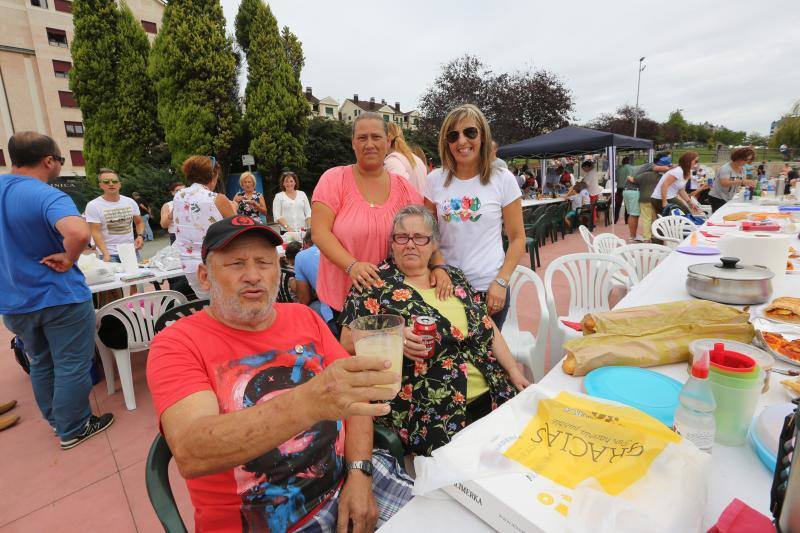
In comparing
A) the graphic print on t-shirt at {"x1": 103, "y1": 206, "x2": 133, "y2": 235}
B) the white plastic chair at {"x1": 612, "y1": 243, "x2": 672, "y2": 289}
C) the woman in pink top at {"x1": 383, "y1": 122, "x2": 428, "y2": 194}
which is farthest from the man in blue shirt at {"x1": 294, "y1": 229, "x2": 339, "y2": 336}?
the white plastic chair at {"x1": 612, "y1": 243, "x2": 672, "y2": 289}

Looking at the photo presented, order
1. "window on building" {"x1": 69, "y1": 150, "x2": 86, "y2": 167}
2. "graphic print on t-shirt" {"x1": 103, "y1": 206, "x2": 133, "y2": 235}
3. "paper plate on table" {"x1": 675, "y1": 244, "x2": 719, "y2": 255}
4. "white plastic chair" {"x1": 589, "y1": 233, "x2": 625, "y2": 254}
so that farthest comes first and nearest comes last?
"window on building" {"x1": 69, "y1": 150, "x2": 86, "y2": 167}, "graphic print on t-shirt" {"x1": 103, "y1": 206, "x2": 133, "y2": 235}, "white plastic chair" {"x1": 589, "y1": 233, "x2": 625, "y2": 254}, "paper plate on table" {"x1": 675, "y1": 244, "x2": 719, "y2": 255}

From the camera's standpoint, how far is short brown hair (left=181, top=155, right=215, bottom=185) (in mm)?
3688

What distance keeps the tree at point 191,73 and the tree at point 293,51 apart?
10.3ft

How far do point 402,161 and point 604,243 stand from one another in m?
2.52

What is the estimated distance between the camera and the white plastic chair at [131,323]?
3.12 metres

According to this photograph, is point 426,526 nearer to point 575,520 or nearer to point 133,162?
point 575,520

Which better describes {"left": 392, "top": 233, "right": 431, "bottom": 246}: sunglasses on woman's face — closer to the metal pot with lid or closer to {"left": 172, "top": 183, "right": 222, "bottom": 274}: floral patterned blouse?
the metal pot with lid

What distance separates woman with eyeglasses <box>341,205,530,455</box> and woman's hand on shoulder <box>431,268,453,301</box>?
0.10 feet

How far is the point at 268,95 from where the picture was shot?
17.0m

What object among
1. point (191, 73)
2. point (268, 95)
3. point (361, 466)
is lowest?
point (361, 466)

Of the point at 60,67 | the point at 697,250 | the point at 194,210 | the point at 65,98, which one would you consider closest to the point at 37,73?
the point at 60,67

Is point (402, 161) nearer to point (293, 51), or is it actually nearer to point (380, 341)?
point (380, 341)

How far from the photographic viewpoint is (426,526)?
0.85 metres

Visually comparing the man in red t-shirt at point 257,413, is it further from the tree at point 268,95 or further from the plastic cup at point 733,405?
the tree at point 268,95
